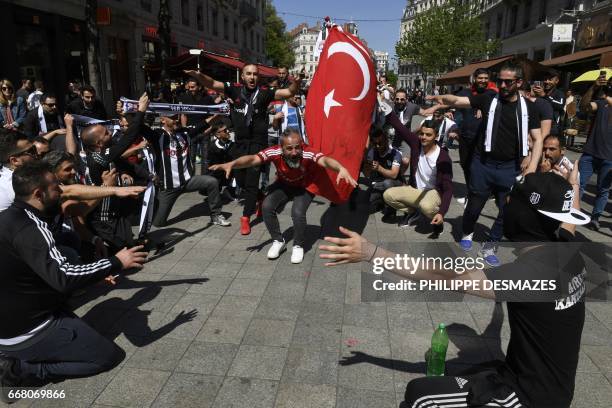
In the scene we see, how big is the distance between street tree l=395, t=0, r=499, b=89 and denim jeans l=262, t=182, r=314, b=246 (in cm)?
3424

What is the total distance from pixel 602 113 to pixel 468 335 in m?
4.68

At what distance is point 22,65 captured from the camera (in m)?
15.3

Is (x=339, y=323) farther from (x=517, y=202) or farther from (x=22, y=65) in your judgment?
(x=22, y=65)

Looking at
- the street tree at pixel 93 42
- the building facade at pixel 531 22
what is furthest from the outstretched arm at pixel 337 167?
the building facade at pixel 531 22

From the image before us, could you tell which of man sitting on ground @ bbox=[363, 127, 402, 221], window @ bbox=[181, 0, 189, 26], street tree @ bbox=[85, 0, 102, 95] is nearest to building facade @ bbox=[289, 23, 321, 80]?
window @ bbox=[181, 0, 189, 26]

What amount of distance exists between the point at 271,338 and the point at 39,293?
169cm

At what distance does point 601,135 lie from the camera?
6.19 m

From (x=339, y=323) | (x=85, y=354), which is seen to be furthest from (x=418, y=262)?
(x=85, y=354)

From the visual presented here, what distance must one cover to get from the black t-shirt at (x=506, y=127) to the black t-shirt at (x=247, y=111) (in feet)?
9.41

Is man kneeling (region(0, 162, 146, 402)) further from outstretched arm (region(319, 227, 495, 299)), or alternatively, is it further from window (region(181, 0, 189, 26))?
window (region(181, 0, 189, 26))

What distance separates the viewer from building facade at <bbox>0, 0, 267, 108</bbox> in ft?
50.1

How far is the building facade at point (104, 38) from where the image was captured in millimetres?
15281

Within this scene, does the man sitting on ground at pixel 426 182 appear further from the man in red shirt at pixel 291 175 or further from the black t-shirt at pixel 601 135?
the black t-shirt at pixel 601 135

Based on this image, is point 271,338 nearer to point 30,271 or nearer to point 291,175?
point 30,271
